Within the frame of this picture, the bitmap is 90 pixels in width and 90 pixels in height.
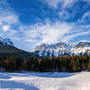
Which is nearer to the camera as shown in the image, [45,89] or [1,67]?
[45,89]

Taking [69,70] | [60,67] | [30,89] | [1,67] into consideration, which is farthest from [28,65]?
[30,89]

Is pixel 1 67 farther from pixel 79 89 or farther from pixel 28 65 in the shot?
pixel 79 89

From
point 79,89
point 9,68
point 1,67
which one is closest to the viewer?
point 79,89

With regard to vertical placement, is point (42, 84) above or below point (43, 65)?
below

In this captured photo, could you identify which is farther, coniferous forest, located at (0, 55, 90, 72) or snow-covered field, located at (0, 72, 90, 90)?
coniferous forest, located at (0, 55, 90, 72)

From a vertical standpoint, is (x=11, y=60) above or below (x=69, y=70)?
above

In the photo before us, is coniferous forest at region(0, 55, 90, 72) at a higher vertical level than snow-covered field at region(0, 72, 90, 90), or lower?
higher

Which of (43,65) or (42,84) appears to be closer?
(42,84)

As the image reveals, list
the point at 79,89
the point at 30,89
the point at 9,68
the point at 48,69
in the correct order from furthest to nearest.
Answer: the point at 48,69 → the point at 9,68 → the point at 79,89 → the point at 30,89

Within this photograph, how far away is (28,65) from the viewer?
1609 inches

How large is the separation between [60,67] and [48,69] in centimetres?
716

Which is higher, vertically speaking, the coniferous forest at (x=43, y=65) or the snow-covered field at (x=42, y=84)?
the coniferous forest at (x=43, y=65)

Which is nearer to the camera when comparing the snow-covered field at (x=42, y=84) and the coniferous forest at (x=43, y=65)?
the snow-covered field at (x=42, y=84)

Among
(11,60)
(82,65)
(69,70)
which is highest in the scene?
(11,60)
